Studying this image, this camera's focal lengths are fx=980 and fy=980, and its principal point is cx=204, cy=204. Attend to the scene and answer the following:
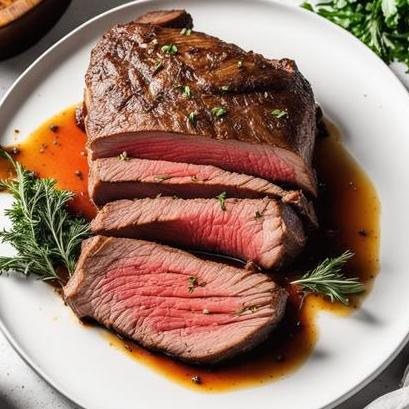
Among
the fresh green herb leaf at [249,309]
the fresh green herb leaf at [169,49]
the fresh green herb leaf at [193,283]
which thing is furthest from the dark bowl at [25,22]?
the fresh green herb leaf at [249,309]

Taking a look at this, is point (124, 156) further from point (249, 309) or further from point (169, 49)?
point (249, 309)

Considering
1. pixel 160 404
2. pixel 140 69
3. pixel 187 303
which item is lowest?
pixel 160 404

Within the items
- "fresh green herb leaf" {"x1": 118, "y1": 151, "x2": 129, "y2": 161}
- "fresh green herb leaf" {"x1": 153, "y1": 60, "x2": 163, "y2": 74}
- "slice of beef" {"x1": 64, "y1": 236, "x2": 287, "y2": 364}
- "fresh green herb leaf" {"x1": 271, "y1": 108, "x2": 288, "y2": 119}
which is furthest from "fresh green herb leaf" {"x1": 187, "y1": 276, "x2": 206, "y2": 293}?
"fresh green herb leaf" {"x1": 153, "y1": 60, "x2": 163, "y2": 74}

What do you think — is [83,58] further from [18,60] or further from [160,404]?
[160,404]

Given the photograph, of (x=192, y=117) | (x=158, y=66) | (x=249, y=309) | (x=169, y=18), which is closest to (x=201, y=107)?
(x=192, y=117)

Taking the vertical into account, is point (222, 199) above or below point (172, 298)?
above

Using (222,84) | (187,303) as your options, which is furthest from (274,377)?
(222,84)

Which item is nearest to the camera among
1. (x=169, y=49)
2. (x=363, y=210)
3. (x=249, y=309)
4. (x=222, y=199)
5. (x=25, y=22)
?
(x=249, y=309)
